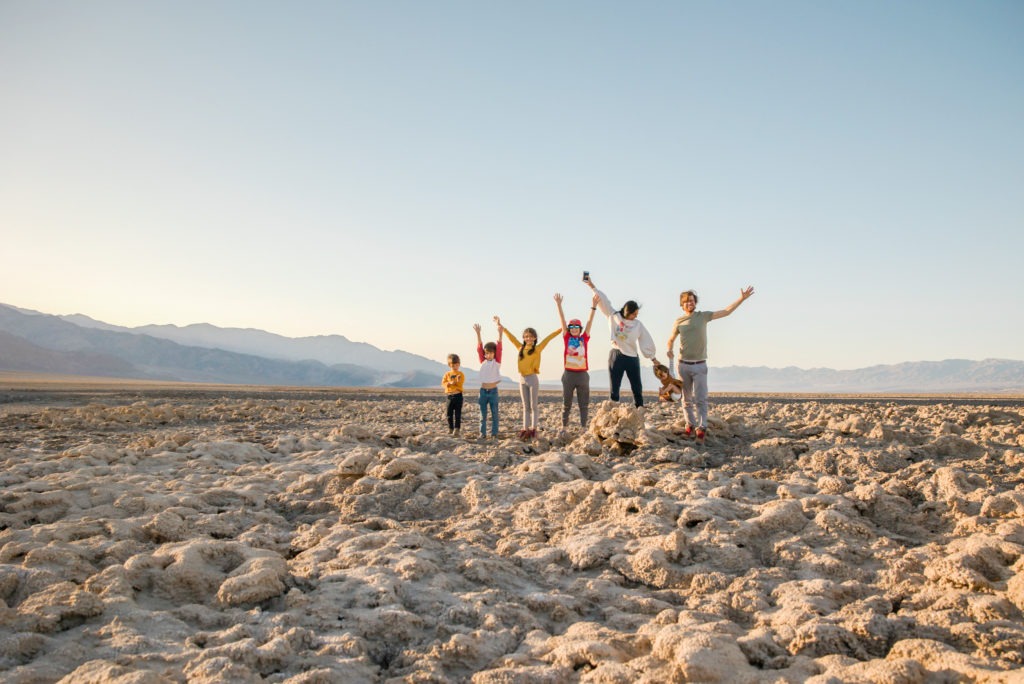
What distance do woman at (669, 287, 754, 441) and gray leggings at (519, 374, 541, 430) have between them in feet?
6.48

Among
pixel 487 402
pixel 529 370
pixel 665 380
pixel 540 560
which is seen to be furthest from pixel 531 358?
pixel 540 560

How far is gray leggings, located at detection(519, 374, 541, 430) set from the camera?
27.3ft

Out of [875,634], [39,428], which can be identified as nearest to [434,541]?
[875,634]

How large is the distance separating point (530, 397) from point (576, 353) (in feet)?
2.78

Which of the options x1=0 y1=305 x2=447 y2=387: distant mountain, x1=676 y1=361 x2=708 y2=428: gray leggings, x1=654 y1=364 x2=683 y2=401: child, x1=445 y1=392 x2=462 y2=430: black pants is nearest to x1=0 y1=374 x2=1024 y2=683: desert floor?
x1=676 y1=361 x2=708 y2=428: gray leggings

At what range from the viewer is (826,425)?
7.45 m

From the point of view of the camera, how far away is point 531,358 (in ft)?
28.0

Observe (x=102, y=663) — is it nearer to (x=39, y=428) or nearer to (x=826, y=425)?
(x=826, y=425)

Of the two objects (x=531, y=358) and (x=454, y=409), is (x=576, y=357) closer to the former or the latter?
(x=531, y=358)

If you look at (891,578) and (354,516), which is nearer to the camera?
(891,578)

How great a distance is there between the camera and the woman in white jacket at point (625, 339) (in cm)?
805

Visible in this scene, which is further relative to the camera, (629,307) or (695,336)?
(629,307)

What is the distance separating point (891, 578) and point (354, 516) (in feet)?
13.3

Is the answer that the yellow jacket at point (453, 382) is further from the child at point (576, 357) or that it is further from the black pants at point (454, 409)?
the child at point (576, 357)
